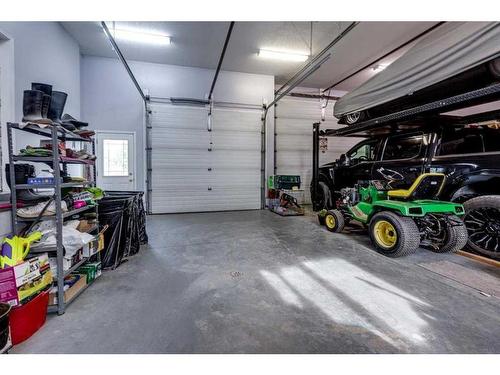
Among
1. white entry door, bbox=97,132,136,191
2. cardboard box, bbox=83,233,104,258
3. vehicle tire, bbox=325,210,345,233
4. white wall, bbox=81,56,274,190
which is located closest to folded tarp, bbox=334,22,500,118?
vehicle tire, bbox=325,210,345,233

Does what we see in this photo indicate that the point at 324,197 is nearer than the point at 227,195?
Yes

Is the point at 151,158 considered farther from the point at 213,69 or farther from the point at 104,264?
the point at 104,264

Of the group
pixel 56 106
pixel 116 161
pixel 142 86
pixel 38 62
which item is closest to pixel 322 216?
pixel 56 106

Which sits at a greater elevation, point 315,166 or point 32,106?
point 32,106

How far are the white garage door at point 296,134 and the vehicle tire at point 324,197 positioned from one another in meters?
1.49


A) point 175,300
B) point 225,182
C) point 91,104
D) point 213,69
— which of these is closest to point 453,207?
point 175,300

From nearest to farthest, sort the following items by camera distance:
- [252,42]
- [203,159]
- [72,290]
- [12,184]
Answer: [12,184]
[72,290]
[252,42]
[203,159]

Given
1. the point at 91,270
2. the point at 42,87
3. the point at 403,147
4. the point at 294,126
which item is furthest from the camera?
the point at 294,126

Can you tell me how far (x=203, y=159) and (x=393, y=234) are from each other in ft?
16.4

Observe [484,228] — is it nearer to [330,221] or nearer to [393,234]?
[393,234]

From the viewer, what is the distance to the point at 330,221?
4.48 metres

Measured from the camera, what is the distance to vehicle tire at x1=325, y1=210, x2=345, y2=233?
4316 millimetres

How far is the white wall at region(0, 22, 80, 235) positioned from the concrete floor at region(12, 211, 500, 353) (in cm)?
259
